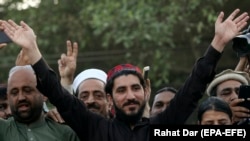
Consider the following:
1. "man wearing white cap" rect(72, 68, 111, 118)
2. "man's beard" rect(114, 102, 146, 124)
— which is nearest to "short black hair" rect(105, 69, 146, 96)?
"man's beard" rect(114, 102, 146, 124)

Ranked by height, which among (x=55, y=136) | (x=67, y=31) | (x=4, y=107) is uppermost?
(x=67, y=31)

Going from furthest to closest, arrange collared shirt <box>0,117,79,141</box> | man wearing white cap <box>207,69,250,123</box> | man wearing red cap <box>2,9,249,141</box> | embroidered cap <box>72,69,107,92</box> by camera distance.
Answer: man wearing white cap <box>207,69,250,123</box> < embroidered cap <box>72,69,107,92</box> < collared shirt <box>0,117,79,141</box> < man wearing red cap <box>2,9,249,141</box>

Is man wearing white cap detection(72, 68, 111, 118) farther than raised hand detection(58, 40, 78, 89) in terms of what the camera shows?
Yes

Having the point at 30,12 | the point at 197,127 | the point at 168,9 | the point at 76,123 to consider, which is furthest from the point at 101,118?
the point at 30,12

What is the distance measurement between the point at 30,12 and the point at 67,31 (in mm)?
787

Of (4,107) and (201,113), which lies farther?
(4,107)

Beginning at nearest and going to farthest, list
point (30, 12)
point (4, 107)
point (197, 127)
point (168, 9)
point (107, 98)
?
point (197, 127) → point (107, 98) → point (4, 107) → point (168, 9) → point (30, 12)

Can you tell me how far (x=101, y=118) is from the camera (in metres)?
5.36

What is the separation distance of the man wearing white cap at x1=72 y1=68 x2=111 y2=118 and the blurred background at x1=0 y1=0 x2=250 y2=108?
5.37 m

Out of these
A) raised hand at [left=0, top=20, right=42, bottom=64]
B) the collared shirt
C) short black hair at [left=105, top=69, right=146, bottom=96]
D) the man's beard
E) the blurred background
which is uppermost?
the blurred background

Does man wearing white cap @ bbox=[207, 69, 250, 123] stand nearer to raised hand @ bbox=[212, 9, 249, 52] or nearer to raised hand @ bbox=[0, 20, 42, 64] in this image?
raised hand @ bbox=[212, 9, 249, 52]

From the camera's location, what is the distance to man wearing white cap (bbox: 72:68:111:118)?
19.6 ft

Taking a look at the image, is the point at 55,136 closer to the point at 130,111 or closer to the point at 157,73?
the point at 130,111

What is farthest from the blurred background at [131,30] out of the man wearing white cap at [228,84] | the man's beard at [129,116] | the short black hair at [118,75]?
the man's beard at [129,116]
